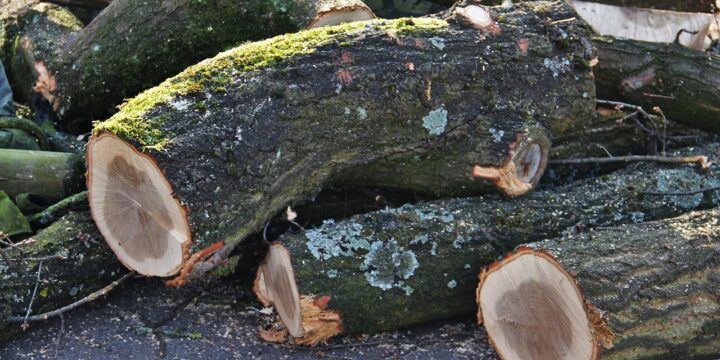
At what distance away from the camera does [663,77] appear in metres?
4.42

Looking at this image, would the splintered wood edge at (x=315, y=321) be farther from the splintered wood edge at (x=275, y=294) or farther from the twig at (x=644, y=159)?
the twig at (x=644, y=159)

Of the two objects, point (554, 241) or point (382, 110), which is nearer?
point (554, 241)

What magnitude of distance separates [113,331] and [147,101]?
3.30ft

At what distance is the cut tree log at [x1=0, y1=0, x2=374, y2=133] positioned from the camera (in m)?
4.21

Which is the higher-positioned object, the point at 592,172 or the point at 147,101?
the point at 147,101

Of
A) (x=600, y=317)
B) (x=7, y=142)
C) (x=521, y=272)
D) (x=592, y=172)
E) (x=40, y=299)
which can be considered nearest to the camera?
(x=600, y=317)

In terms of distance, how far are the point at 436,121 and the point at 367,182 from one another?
0.45m

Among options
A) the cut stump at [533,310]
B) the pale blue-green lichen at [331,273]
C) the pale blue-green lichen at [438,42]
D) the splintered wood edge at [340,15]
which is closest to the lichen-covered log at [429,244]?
the pale blue-green lichen at [331,273]

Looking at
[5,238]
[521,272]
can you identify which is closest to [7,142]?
[5,238]

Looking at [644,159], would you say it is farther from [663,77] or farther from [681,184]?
[663,77]

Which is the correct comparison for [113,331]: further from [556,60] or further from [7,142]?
[556,60]

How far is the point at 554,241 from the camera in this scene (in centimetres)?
328

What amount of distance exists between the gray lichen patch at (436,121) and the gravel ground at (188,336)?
2.86 feet

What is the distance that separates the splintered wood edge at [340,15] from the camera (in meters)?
4.18
